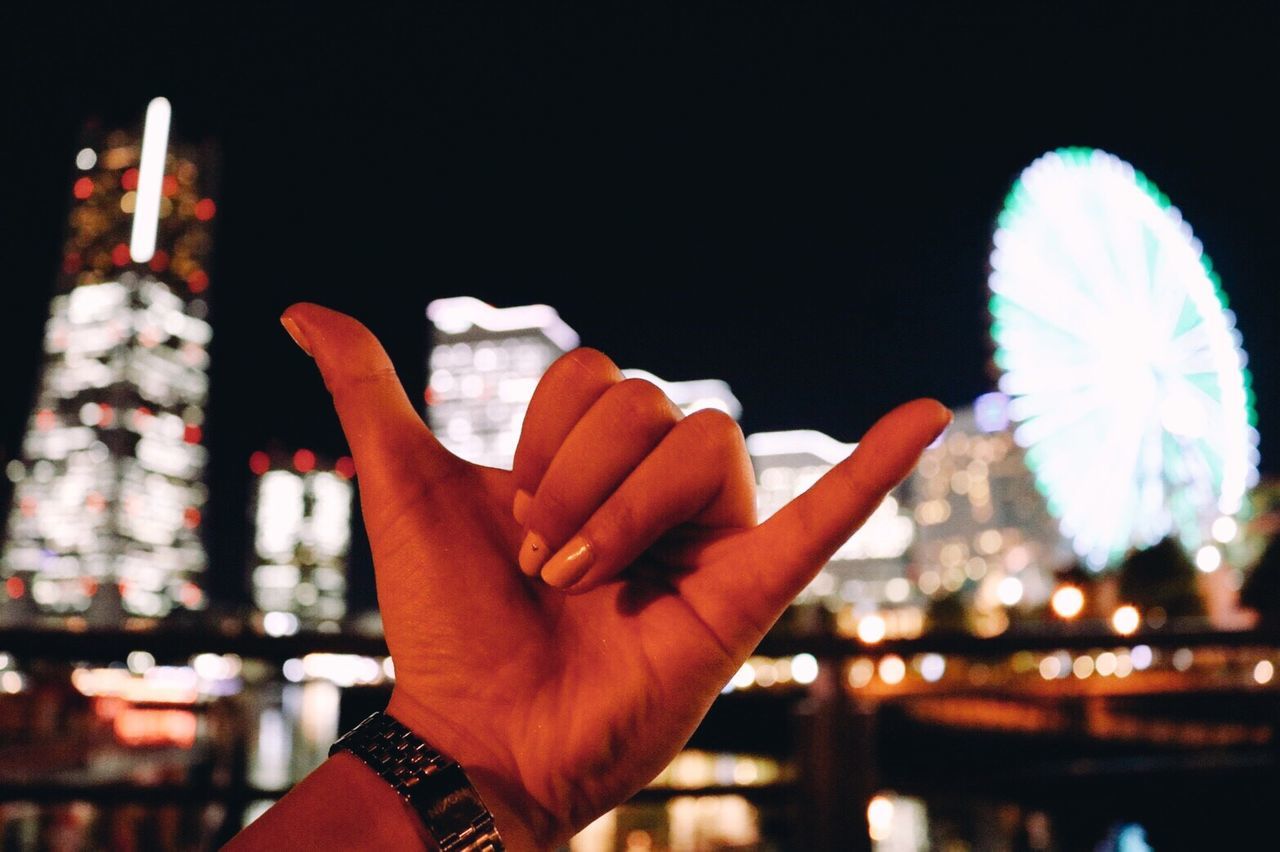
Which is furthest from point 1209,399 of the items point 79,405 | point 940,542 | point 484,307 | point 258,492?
point 258,492

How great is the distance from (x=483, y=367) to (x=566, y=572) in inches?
3097

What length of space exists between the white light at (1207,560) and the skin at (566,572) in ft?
101

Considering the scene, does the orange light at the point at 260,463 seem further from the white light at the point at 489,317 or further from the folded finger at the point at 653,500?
the folded finger at the point at 653,500

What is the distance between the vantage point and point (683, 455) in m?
1.02

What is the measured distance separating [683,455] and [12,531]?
84.8 m

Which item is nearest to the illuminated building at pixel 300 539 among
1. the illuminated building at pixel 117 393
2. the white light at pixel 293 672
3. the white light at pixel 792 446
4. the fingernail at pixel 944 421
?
the illuminated building at pixel 117 393

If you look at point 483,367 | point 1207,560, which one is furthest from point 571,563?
point 483,367

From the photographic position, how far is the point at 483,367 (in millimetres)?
78125

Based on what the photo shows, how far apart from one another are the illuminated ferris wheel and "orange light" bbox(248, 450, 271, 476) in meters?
70.1

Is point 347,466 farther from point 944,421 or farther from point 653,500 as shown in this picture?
point 944,421

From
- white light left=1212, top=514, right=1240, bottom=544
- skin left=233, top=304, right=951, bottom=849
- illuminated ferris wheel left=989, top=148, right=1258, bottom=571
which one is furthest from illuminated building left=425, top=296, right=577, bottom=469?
skin left=233, top=304, right=951, bottom=849

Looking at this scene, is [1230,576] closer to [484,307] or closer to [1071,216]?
[1071,216]

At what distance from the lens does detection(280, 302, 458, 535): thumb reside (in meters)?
1.18

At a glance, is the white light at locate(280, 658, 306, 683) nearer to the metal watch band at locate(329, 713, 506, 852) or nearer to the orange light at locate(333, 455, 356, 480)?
the orange light at locate(333, 455, 356, 480)
